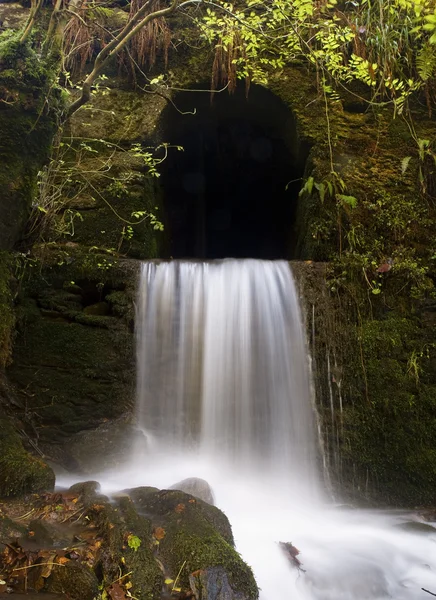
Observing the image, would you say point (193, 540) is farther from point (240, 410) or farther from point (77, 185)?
point (77, 185)

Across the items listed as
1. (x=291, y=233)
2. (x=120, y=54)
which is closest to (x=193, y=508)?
(x=291, y=233)

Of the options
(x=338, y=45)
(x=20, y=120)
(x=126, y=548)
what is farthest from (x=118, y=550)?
(x=338, y=45)

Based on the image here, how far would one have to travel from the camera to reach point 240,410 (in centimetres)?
475

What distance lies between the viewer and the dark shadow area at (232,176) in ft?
24.0

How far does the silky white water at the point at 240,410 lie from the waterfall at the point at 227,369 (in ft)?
0.04

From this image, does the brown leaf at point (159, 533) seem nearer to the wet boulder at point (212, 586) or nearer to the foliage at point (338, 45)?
the wet boulder at point (212, 586)

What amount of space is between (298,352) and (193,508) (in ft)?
7.99

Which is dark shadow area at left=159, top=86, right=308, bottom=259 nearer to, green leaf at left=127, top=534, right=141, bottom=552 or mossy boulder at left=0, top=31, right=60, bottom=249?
mossy boulder at left=0, top=31, right=60, bottom=249

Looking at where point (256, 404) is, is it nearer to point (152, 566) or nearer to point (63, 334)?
point (63, 334)

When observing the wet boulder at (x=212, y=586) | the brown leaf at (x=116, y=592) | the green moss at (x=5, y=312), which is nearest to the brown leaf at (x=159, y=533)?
the wet boulder at (x=212, y=586)

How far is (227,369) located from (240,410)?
0.46 m

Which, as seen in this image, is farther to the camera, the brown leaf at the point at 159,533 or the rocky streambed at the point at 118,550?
the brown leaf at the point at 159,533

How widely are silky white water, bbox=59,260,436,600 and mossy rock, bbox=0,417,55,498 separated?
0.56 meters

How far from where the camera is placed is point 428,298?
501 centimetres
